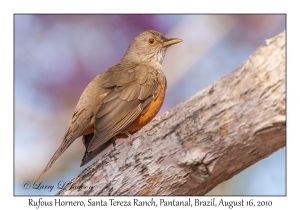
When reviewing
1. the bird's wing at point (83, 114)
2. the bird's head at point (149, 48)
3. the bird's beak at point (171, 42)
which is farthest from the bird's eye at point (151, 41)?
the bird's wing at point (83, 114)

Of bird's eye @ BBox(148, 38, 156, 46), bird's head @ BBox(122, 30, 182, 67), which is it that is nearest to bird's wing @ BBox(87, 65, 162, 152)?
bird's head @ BBox(122, 30, 182, 67)

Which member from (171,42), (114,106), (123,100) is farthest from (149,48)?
(114,106)

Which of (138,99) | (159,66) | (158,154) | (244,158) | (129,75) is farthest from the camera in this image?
(159,66)

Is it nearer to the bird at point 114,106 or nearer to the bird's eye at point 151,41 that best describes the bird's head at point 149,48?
the bird's eye at point 151,41

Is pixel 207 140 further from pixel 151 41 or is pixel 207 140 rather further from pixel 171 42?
pixel 151 41

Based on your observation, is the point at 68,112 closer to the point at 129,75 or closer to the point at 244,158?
the point at 129,75
